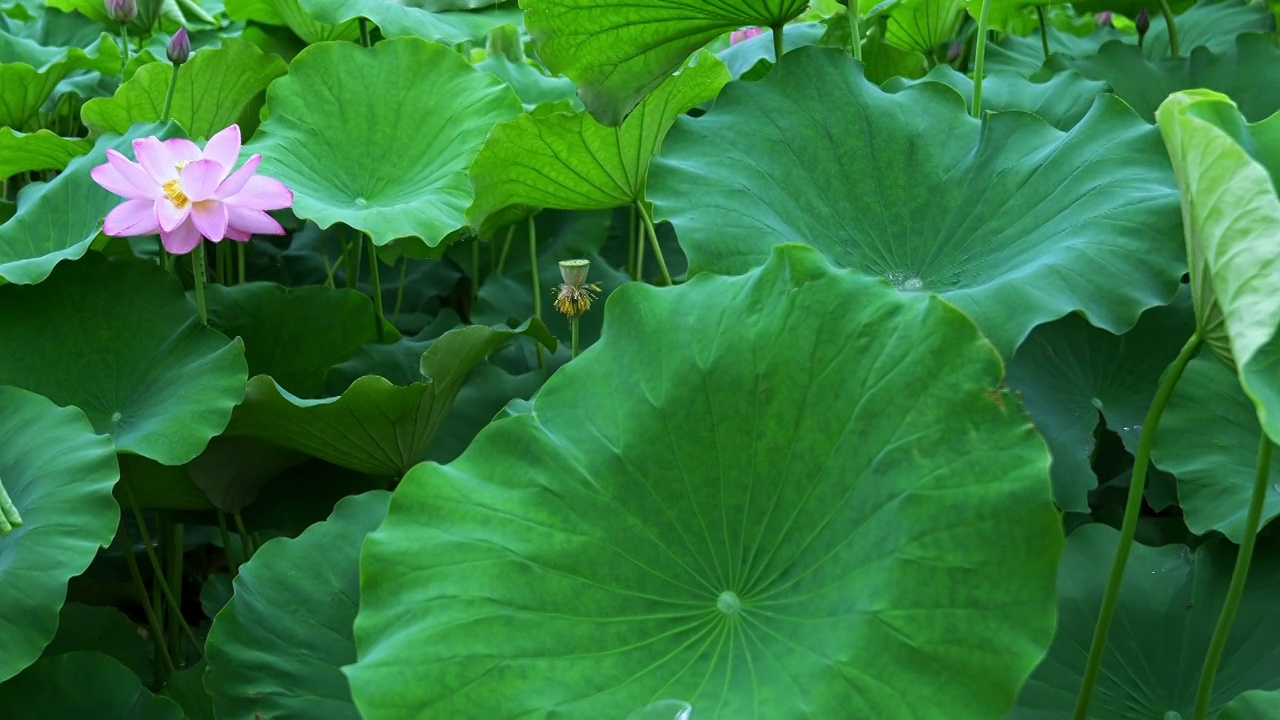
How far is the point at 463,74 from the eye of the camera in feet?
4.66

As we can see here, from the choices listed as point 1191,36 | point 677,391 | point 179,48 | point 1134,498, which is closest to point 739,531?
point 677,391

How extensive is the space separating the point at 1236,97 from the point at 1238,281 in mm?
956

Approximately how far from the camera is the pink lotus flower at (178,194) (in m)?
1.08

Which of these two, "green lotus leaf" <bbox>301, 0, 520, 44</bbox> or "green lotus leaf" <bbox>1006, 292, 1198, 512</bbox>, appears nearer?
"green lotus leaf" <bbox>1006, 292, 1198, 512</bbox>

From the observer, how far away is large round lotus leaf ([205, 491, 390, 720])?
0.92m

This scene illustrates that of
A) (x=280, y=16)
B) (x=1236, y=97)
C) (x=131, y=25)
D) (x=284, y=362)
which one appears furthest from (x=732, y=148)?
(x=131, y=25)

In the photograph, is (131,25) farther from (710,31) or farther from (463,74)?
(710,31)

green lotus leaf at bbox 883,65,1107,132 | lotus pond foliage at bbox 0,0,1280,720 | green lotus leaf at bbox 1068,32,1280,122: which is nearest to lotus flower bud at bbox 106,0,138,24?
lotus pond foliage at bbox 0,0,1280,720

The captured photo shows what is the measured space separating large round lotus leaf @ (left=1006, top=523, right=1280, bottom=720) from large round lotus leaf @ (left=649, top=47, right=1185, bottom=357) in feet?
0.77

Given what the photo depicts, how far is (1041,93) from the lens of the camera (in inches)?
50.7

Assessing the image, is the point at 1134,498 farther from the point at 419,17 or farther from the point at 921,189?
the point at 419,17

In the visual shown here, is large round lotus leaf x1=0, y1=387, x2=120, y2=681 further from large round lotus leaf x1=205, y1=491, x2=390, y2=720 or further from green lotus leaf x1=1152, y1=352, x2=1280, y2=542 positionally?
green lotus leaf x1=1152, y1=352, x2=1280, y2=542

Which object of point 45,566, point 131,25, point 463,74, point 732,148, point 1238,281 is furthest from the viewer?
point 131,25

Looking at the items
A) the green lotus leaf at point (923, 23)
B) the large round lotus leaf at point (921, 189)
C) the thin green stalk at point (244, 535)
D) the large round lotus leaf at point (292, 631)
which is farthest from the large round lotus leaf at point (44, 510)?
the green lotus leaf at point (923, 23)
